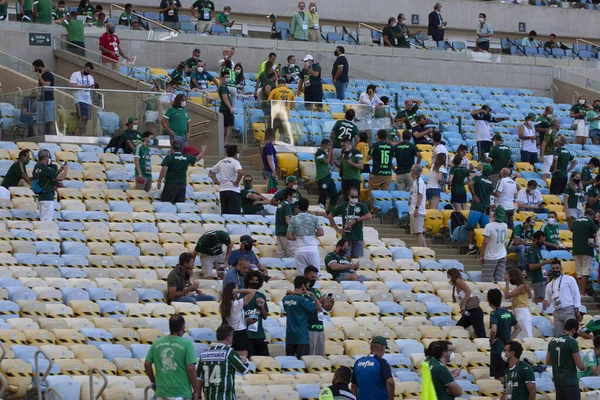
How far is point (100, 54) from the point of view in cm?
2927

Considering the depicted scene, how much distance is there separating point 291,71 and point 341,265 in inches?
427

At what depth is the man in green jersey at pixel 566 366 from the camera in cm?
1725

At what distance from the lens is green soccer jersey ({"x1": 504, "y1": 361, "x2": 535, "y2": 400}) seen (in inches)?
647

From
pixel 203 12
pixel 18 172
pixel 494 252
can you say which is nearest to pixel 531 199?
pixel 494 252

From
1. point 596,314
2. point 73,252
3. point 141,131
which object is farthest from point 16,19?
point 596,314

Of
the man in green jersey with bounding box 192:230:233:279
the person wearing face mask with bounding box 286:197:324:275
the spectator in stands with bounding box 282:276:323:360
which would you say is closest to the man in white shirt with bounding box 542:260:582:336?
the person wearing face mask with bounding box 286:197:324:275

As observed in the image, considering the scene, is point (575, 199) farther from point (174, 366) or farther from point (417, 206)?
point (174, 366)

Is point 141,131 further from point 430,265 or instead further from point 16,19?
point 16,19

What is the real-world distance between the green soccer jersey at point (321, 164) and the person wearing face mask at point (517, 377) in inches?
305

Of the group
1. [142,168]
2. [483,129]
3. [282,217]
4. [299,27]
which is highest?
[299,27]

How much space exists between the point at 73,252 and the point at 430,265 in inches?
213

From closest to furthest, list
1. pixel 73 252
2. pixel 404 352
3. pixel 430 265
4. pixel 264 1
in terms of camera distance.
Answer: pixel 404 352 → pixel 73 252 → pixel 430 265 → pixel 264 1

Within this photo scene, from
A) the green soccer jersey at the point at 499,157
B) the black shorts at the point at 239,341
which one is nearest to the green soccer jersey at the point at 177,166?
the black shorts at the point at 239,341

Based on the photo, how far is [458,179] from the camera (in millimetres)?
24234
